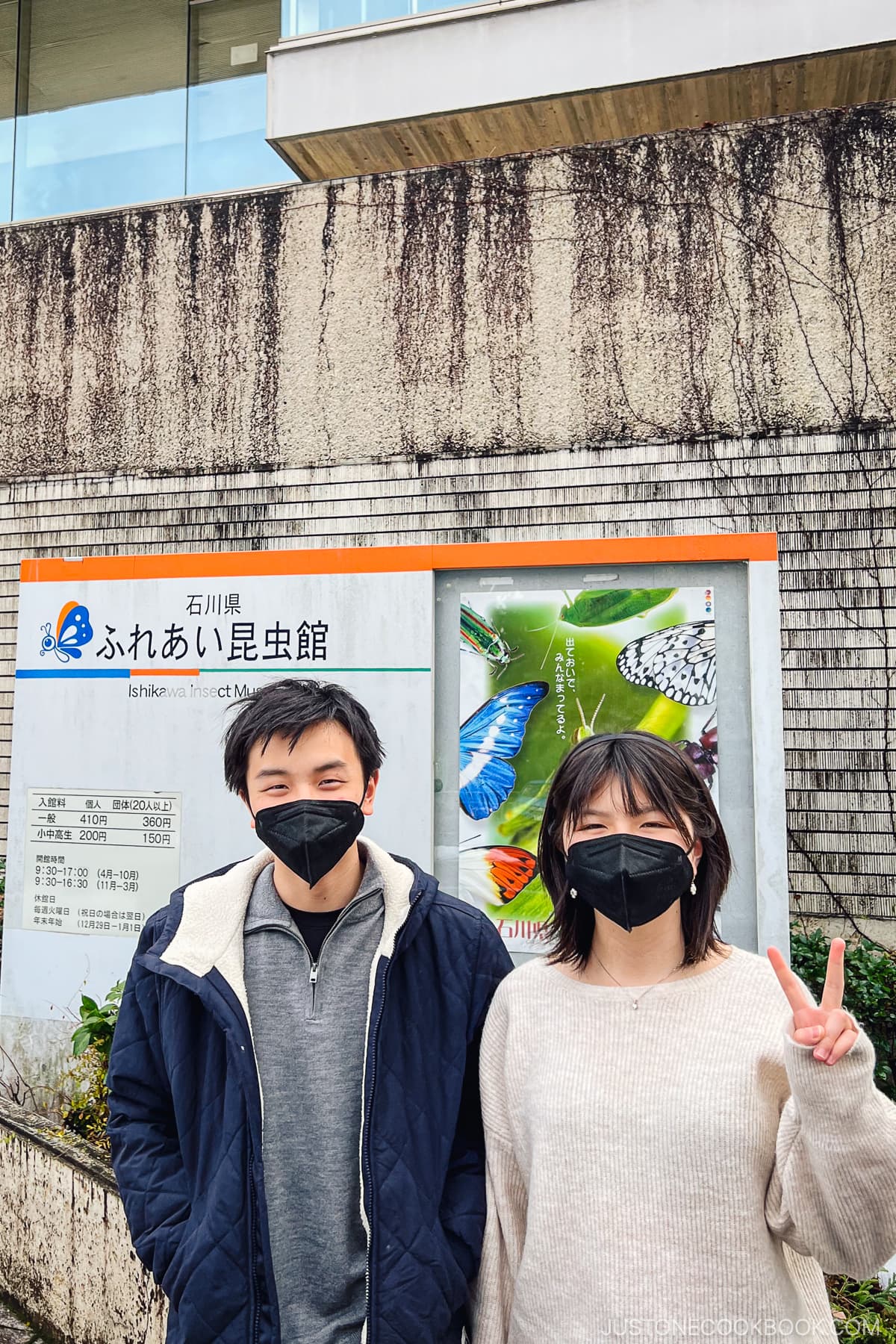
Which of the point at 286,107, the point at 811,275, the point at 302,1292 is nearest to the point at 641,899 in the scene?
the point at 302,1292

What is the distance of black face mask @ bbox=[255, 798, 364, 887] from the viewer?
173cm

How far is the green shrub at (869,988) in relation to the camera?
3967mm

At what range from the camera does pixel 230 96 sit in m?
7.14

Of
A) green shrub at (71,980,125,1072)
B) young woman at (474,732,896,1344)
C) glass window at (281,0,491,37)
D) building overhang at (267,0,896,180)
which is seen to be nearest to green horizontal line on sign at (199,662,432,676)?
green shrub at (71,980,125,1072)

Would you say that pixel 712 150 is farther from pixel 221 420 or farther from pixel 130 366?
pixel 130 366

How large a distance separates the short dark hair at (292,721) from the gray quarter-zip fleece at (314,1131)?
1.22 feet

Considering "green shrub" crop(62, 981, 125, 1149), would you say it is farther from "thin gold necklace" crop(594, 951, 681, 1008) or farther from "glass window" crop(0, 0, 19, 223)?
"glass window" crop(0, 0, 19, 223)

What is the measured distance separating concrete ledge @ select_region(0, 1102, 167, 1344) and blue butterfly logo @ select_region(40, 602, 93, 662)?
1728 mm

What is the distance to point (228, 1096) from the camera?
5.32 feet

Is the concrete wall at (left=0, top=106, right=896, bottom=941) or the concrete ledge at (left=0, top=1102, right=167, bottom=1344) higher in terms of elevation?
the concrete wall at (left=0, top=106, right=896, bottom=941)

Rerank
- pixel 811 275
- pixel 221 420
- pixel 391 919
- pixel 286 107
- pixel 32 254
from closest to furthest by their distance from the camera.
Answer: pixel 391 919 → pixel 811 275 → pixel 221 420 → pixel 32 254 → pixel 286 107

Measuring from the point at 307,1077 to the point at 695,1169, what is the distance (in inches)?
25.2

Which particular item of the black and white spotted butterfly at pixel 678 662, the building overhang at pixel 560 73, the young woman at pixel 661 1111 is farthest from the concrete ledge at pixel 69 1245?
the building overhang at pixel 560 73

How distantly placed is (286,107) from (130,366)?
7.75ft
